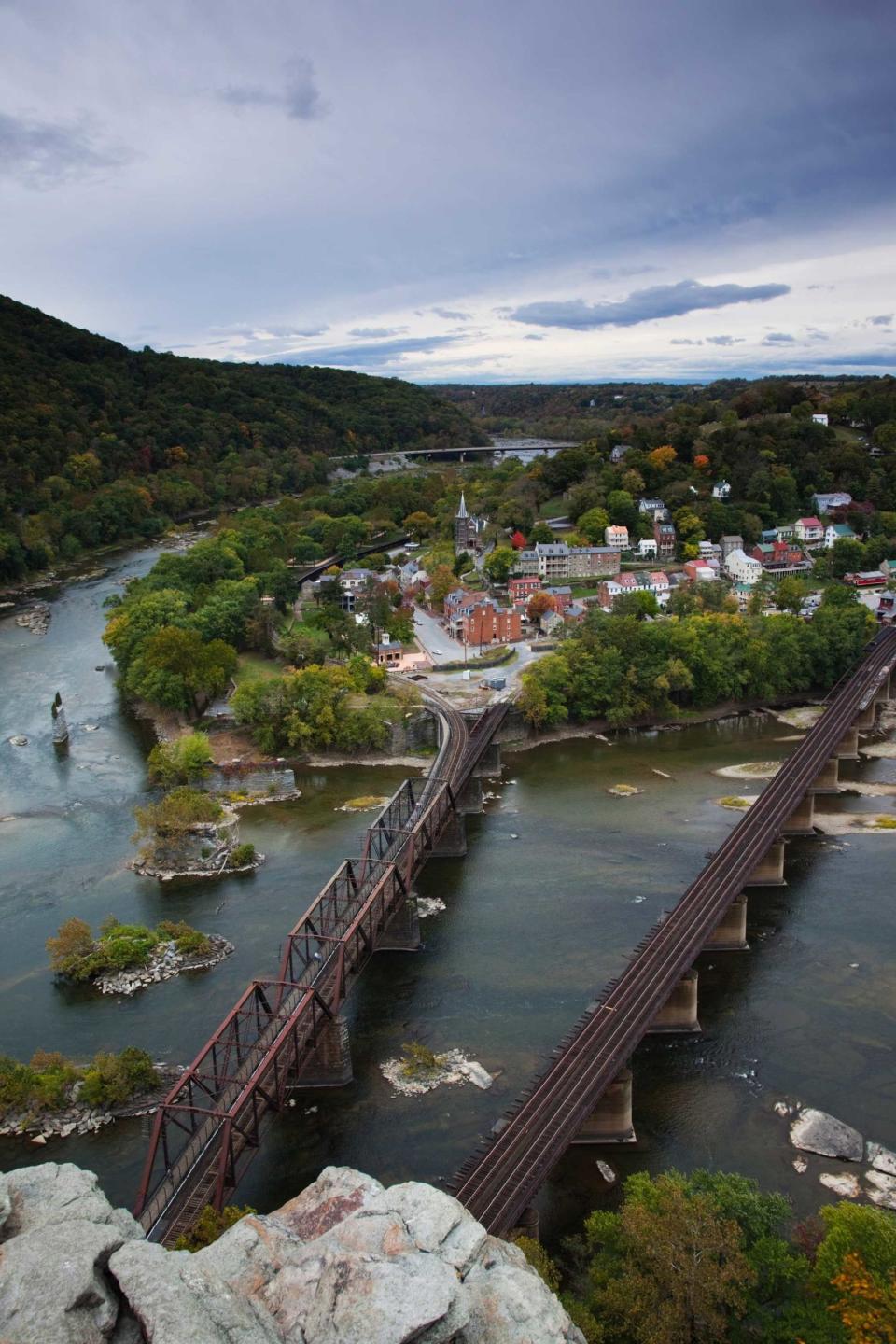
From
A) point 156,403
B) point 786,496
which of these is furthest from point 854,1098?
point 156,403

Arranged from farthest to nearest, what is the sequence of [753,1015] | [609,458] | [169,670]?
[609,458] < [169,670] < [753,1015]

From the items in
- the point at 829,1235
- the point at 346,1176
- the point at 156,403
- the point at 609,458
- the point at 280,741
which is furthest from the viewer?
the point at 156,403

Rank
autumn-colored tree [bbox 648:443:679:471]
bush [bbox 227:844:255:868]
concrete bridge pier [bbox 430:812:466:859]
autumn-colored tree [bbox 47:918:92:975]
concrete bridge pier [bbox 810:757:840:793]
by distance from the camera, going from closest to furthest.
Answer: autumn-colored tree [bbox 47:918:92:975], bush [bbox 227:844:255:868], concrete bridge pier [bbox 430:812:466:859], concrete bridge pier [bbox 810:757:840:793], autumn-colored tree [bbox 648:443:679:471]

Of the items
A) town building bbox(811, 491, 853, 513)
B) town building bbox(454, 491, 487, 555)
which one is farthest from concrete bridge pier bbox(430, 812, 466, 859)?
town building bbox(811, 491, 853, 513)

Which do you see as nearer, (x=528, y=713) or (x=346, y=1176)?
(x=346, y=1176)

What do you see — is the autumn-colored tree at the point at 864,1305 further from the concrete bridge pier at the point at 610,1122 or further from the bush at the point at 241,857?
the bush at the point at 241,857

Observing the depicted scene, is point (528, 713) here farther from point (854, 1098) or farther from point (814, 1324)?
point (814, 1324)

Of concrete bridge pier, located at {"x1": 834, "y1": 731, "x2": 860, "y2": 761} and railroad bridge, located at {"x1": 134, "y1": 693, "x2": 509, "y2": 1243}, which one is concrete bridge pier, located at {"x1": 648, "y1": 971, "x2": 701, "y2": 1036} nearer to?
railroad bridge, located at {"x1": 134, "y1": 693, "x2": 509, "y2": 1243}
